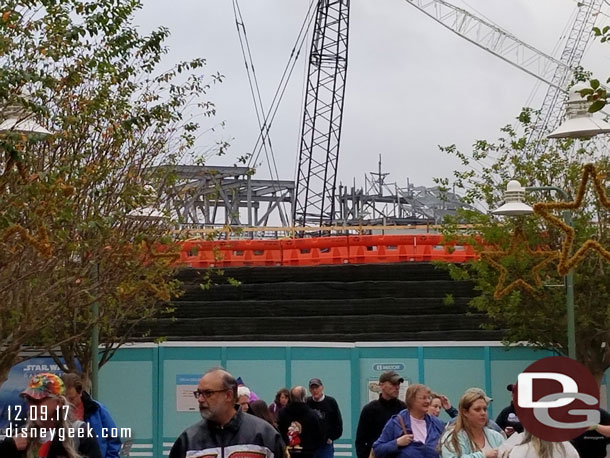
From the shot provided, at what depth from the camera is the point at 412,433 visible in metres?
10.3

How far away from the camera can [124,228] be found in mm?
21578

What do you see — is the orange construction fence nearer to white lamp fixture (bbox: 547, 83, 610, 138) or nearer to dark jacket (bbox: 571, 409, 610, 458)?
white lamp fixture (bbox: 547, 83, 610, 138)

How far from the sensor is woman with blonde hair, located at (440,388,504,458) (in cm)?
856

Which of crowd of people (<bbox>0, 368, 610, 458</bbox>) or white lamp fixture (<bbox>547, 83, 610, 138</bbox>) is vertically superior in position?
white lamp fixture (<bbox>547, 83, 610, 138</bbox>)

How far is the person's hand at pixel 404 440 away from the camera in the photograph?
1016cm

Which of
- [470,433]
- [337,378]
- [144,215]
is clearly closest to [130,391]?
[337,378]

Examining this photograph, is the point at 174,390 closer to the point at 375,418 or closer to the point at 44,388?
the point at 375,418

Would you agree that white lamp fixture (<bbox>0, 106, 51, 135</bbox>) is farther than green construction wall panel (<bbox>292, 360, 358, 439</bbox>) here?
No

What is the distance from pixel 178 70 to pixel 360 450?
31.7 ft

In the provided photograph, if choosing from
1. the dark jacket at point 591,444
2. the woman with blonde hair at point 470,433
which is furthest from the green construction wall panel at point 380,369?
the woman with blonde hair at point 470,433

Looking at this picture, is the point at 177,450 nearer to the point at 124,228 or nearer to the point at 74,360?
the point at 124,228

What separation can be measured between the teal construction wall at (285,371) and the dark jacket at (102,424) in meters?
17.1

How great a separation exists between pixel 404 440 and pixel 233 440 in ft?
12.7

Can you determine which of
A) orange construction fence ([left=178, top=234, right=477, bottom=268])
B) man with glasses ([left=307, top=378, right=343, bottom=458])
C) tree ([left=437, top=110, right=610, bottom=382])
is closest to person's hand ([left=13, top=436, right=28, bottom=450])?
man with glasses ([left=307, top=378, right=343, bottom=458])
